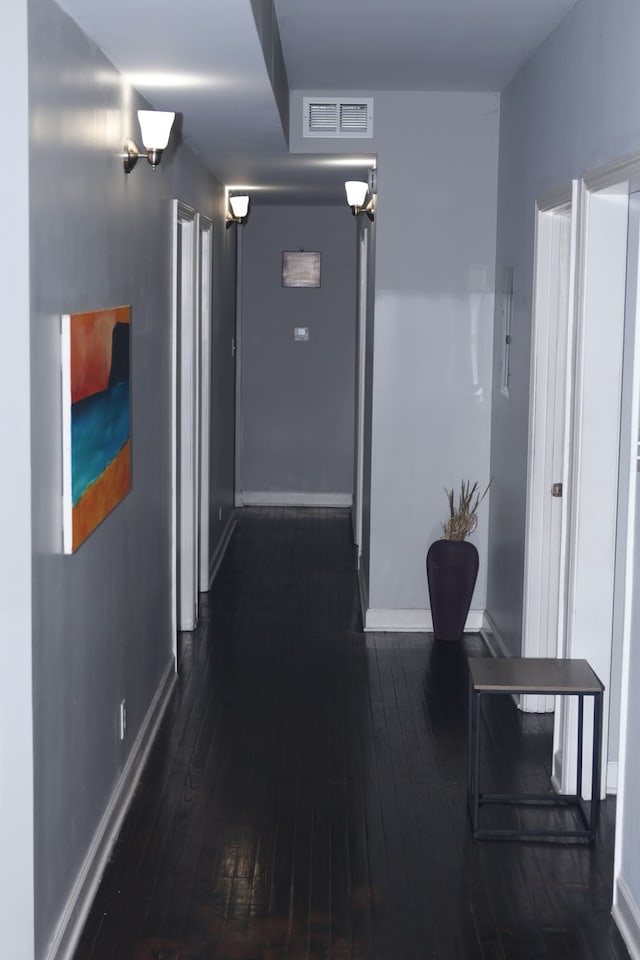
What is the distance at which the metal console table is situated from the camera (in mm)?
3959

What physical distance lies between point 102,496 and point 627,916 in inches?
77.9

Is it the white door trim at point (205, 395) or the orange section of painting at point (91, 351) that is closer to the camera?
the orange section of painting at point (91, 351)

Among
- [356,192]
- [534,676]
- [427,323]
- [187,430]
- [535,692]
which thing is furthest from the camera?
[356,192]

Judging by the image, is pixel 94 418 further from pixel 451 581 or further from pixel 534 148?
pixel 451 581

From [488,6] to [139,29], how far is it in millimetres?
1696

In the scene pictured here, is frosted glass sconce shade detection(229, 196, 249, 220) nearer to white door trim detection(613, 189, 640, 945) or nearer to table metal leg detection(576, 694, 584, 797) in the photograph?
table metal leg detection(576, 694, 584, 797)

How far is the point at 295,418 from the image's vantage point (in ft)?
35.2

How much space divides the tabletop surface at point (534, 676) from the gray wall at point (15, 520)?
1681 mm

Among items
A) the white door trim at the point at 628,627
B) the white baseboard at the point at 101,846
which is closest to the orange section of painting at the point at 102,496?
the white baseboard at the point at 101,846

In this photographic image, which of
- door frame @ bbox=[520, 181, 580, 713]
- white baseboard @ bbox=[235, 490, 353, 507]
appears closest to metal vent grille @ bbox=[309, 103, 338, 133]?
door frame @ bbox=[520, 181, 580, 713]

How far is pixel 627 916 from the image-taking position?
346 centimetres

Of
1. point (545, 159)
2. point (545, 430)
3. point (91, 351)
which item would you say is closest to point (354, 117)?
point (545, 159)

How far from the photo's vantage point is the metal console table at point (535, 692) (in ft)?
13.0

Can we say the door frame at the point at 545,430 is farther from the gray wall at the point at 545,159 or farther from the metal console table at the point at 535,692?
the metal console table at the point at 535,692
